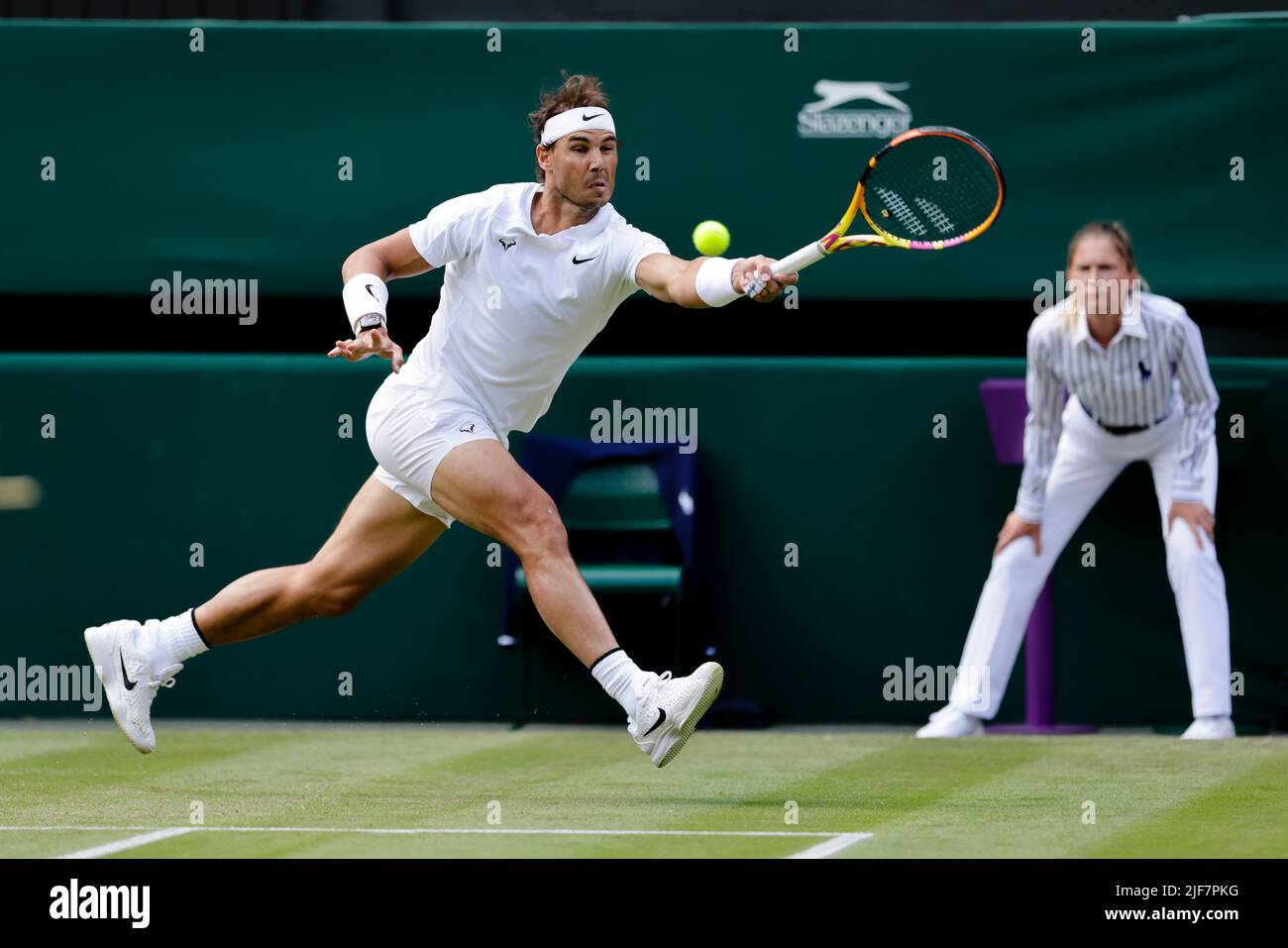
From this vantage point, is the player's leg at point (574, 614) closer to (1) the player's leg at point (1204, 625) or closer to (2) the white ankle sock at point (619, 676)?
(2) the white ankle sock at point (619, 676)

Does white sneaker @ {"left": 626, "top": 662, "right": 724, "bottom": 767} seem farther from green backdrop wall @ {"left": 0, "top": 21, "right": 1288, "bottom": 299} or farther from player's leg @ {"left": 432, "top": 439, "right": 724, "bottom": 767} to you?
green backdrop wall @ {"left": 0, "top": 21, "right": 1288, "bottom": 299}

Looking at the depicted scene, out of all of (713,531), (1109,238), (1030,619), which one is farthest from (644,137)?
(1030,619)

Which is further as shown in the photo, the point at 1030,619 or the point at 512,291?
the point at 1030,619

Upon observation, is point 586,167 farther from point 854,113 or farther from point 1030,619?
point 1030,619

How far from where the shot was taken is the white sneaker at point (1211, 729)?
8.38 m

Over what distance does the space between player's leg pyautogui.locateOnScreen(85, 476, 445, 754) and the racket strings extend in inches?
64.9

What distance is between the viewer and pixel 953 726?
28.2 ft

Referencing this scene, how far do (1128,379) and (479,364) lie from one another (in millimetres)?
2934

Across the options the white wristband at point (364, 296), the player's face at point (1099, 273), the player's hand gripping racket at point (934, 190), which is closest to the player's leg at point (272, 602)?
the white wristband at point (364, 296)

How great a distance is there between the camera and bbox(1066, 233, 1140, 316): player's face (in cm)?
827

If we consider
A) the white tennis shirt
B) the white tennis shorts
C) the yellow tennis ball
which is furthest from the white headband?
the yellow tennis ball

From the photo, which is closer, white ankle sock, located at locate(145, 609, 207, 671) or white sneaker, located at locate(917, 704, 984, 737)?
white ankle sock, located at locate(145, 609, 207, 671)
